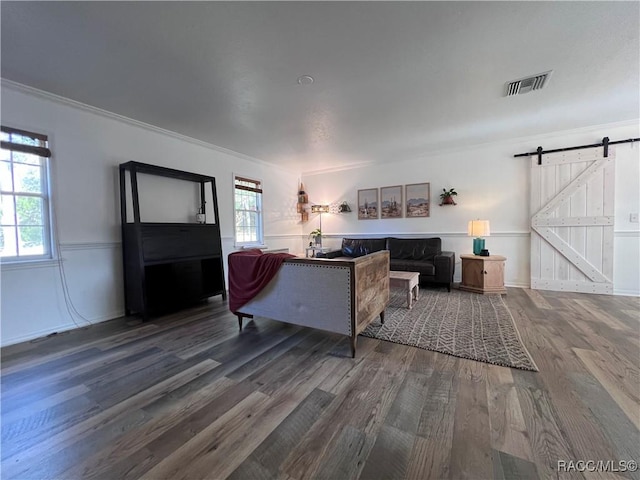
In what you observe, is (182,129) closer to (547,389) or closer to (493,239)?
(547,389)

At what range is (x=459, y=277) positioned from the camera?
16.0 feet

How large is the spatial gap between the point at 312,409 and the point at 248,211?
4.24 meters

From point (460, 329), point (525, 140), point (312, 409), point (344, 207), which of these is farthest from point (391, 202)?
point (312, 409)

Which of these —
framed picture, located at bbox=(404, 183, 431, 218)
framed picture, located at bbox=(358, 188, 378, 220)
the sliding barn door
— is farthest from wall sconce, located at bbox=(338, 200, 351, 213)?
the sliding barn door

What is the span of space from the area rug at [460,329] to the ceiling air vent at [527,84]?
253cm

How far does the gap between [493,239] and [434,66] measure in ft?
11.6

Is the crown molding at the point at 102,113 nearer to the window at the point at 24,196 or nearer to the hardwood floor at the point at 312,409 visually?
the window at the point at 24,196

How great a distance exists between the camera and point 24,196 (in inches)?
105

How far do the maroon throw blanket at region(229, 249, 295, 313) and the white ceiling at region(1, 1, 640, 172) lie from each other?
172 centimetres

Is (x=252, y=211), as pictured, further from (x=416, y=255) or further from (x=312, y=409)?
(x=312, y=409)

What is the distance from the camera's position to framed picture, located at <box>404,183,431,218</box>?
16.9 ft

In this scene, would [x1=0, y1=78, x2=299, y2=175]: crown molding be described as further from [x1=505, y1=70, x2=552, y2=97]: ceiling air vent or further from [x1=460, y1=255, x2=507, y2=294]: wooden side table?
[x1=460, y1=255, x2=507, y2=294]: wooden side table

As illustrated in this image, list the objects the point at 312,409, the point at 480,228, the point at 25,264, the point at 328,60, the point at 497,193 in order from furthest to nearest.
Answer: the point at 497,193
the point at 480,228
the point at 25,264
the point at 328,60
the point at 312,409

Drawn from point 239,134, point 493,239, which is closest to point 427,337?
point 493,239
